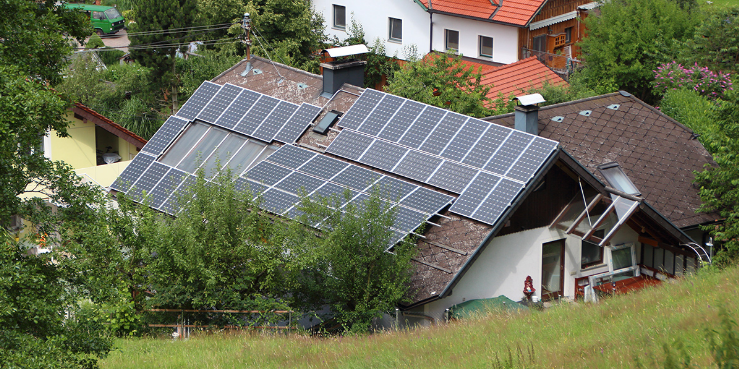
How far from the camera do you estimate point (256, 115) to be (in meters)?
26.2

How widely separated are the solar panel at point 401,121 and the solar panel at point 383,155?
0.36m

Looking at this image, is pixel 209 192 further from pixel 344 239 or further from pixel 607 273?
pixel 607 273

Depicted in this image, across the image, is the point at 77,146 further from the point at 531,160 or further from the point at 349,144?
the point at 531,160

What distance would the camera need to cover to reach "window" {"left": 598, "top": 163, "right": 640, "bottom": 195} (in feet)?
77.0

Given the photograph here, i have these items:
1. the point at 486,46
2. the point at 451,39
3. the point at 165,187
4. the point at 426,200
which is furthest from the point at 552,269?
the point at 451,39

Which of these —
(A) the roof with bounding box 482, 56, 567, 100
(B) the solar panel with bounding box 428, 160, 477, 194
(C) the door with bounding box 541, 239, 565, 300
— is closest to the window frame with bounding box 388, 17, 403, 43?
(A) the roof with bounding box 482, 56, 567, 100

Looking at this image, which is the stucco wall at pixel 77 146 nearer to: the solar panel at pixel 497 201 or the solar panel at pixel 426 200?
the solar panel at pixel 426 200

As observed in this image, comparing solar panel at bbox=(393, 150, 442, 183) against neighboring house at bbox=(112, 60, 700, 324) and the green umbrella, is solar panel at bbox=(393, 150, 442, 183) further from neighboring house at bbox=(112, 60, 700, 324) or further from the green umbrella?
the green umbrella

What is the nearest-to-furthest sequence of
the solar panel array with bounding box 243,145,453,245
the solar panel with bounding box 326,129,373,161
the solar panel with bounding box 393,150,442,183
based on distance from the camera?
the solar panel array with bounding box 243,145,453,245
the solar panel with bounding box 393,150,442,183
the solar panel with bounding box 326,129,373,161

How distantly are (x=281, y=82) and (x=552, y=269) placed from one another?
11.7 m

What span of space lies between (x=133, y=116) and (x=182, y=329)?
25.0 metres

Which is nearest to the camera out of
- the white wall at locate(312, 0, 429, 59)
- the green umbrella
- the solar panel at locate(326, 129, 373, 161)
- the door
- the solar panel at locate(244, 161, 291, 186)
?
the green umbrella

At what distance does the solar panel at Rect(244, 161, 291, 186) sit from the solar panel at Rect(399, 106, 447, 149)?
11.5 feet

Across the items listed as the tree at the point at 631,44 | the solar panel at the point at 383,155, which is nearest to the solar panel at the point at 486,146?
the solar panel at the point at 383,155
